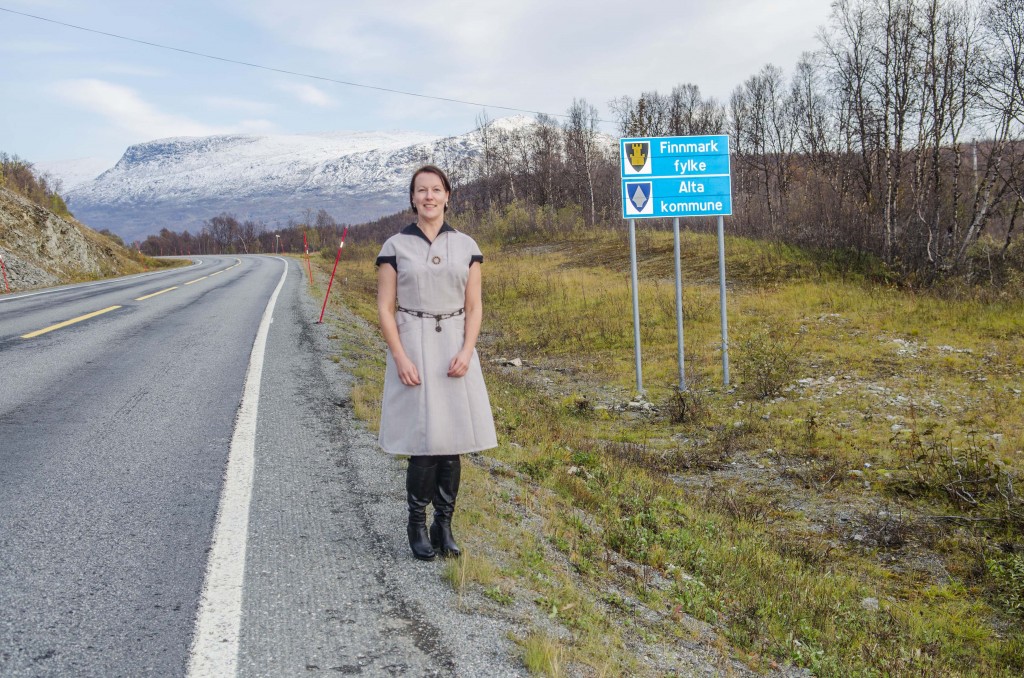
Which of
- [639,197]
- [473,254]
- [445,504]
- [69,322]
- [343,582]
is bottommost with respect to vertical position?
[343,582]

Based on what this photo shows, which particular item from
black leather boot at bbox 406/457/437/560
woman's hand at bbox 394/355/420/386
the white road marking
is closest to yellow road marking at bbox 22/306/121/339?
the white road marking

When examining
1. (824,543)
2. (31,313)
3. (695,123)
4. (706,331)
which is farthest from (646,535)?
(695,123)

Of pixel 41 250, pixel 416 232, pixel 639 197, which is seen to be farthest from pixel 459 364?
pixel 41 250

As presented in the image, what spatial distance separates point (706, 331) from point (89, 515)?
1188cm

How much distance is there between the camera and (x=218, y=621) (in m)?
2.58

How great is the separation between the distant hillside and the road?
18.6 metres

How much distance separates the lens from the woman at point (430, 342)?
301cm

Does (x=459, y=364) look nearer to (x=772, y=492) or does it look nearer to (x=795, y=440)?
(x=772, y=492)

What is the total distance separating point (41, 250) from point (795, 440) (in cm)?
2822

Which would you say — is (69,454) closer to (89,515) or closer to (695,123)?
(89,515)

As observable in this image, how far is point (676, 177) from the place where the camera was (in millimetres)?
10078

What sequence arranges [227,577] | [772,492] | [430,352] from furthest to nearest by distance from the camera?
1. [772,492]
2. [430,352]
3. [227,577]

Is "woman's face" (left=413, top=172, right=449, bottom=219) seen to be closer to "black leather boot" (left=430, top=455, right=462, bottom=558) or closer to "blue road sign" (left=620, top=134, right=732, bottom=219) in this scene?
"black leather boot" (left=430, top=455, right=462, bottom=558)

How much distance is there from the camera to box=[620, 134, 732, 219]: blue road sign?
9992mm
